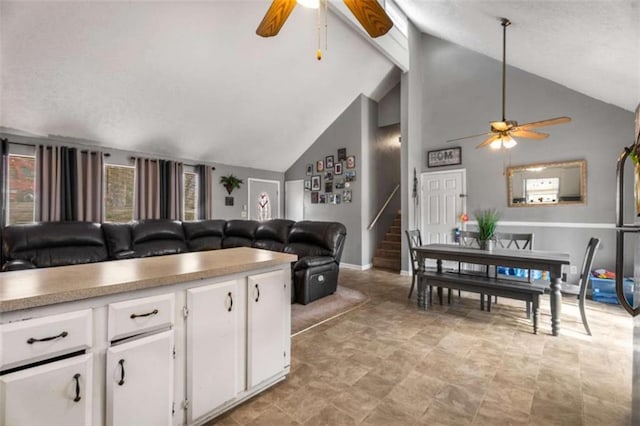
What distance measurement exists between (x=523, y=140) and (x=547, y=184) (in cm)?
83

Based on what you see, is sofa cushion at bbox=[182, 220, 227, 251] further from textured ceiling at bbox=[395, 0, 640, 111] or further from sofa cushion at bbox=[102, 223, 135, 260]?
textured ceiling at bbox=[395, 0, 640, 111]

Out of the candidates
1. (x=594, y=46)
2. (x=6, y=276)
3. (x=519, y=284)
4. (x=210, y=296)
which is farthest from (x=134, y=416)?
(x=594, y=46)

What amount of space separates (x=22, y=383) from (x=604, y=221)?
20.2 feet

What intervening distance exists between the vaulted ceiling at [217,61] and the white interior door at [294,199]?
173 cm

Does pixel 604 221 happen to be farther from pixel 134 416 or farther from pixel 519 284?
pixel 134 416

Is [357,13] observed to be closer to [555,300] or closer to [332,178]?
[555,300]

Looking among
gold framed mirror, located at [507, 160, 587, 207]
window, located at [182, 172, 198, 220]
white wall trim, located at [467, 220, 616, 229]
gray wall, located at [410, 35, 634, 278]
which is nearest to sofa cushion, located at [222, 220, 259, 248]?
window, located at [182, 172, 198, 220]

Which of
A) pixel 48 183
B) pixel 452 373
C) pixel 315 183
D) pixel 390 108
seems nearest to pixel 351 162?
pixel 315 183

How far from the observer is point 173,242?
15.3ft

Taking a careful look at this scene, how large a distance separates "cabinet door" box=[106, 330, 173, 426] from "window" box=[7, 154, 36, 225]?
14.8ft

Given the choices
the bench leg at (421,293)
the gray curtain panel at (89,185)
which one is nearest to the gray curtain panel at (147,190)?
the gray curtain panel at (89,185)

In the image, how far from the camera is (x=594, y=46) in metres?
2.79

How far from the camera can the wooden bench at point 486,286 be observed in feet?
9.27

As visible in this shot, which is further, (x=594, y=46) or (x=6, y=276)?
(x=594, y=46)
